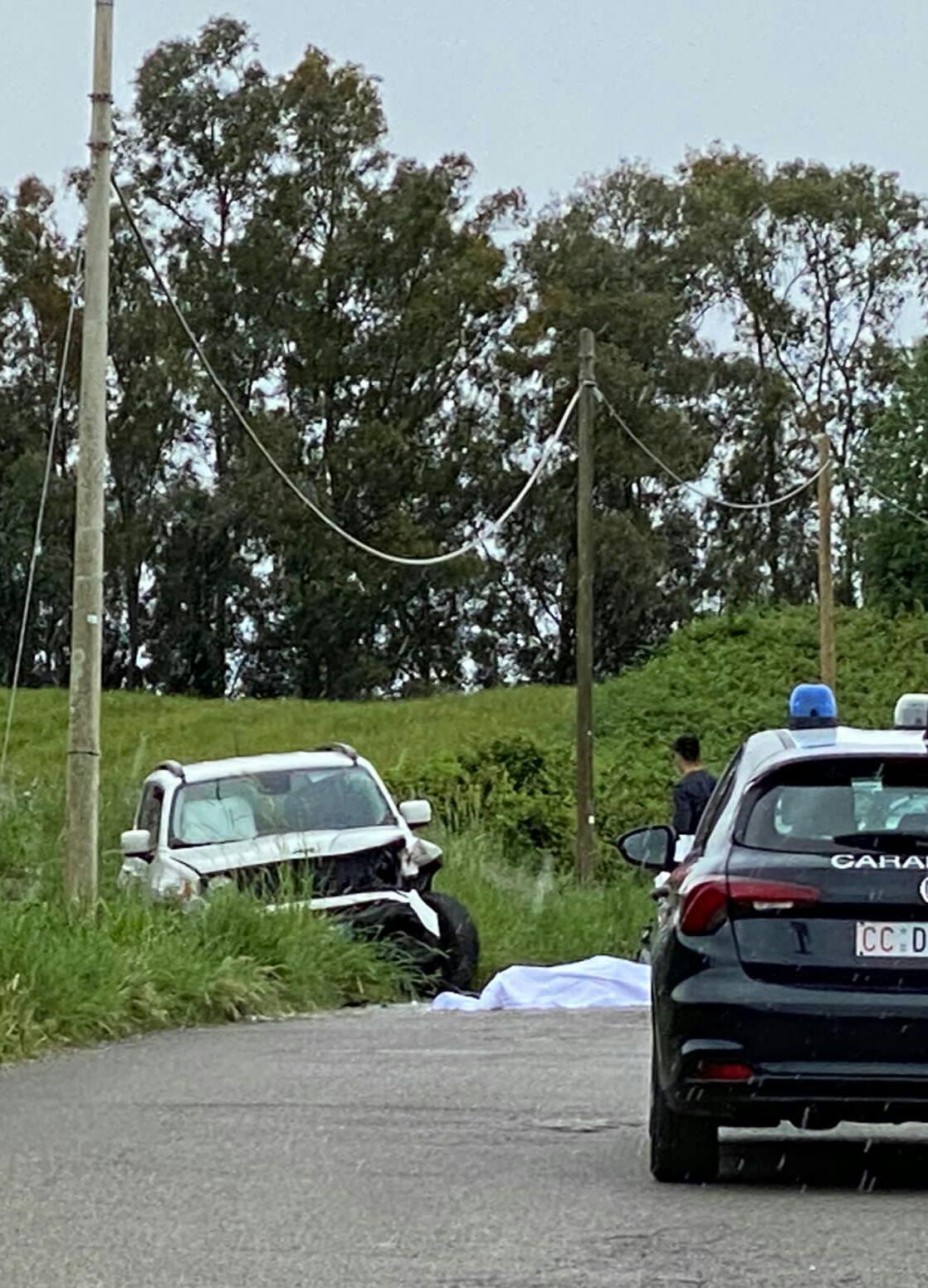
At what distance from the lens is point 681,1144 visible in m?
8.45

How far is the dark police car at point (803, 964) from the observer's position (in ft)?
26.5

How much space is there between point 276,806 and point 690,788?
11.1 ft

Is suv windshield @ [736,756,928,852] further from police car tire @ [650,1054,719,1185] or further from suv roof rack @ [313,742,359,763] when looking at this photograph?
suv roof rack @ [313,742,359,763]

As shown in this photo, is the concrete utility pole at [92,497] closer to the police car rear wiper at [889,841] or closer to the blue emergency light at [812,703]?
the blue emergency light at [812,703]

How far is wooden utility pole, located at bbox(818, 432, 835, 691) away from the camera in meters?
41.7

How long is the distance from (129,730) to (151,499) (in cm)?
852

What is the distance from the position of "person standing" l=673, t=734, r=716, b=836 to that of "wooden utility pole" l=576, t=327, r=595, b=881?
13.4m

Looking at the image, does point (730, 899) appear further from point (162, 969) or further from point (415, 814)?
point (415, 814)

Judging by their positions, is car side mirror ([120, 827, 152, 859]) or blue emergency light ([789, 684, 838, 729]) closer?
blue emergency light ([789, 684, 838, 729])

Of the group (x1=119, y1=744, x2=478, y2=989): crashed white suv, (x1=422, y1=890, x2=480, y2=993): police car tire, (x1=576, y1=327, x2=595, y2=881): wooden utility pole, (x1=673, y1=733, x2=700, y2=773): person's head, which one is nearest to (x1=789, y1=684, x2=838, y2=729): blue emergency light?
(x1=673, y1=733, x2=700, y2=773): person's head

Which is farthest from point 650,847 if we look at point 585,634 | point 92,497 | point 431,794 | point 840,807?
point 431,794

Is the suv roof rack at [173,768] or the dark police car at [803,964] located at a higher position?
the suv roof rack at [173,768]

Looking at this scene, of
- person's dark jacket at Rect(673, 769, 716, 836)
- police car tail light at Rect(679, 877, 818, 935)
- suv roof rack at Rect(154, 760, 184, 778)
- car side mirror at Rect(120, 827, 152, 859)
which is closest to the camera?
police car tail light at Rect(679, 877, 818, 935)

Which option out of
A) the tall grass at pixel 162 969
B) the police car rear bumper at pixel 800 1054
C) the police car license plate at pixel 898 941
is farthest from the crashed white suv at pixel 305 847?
the police car license plate at pixel 898 941
